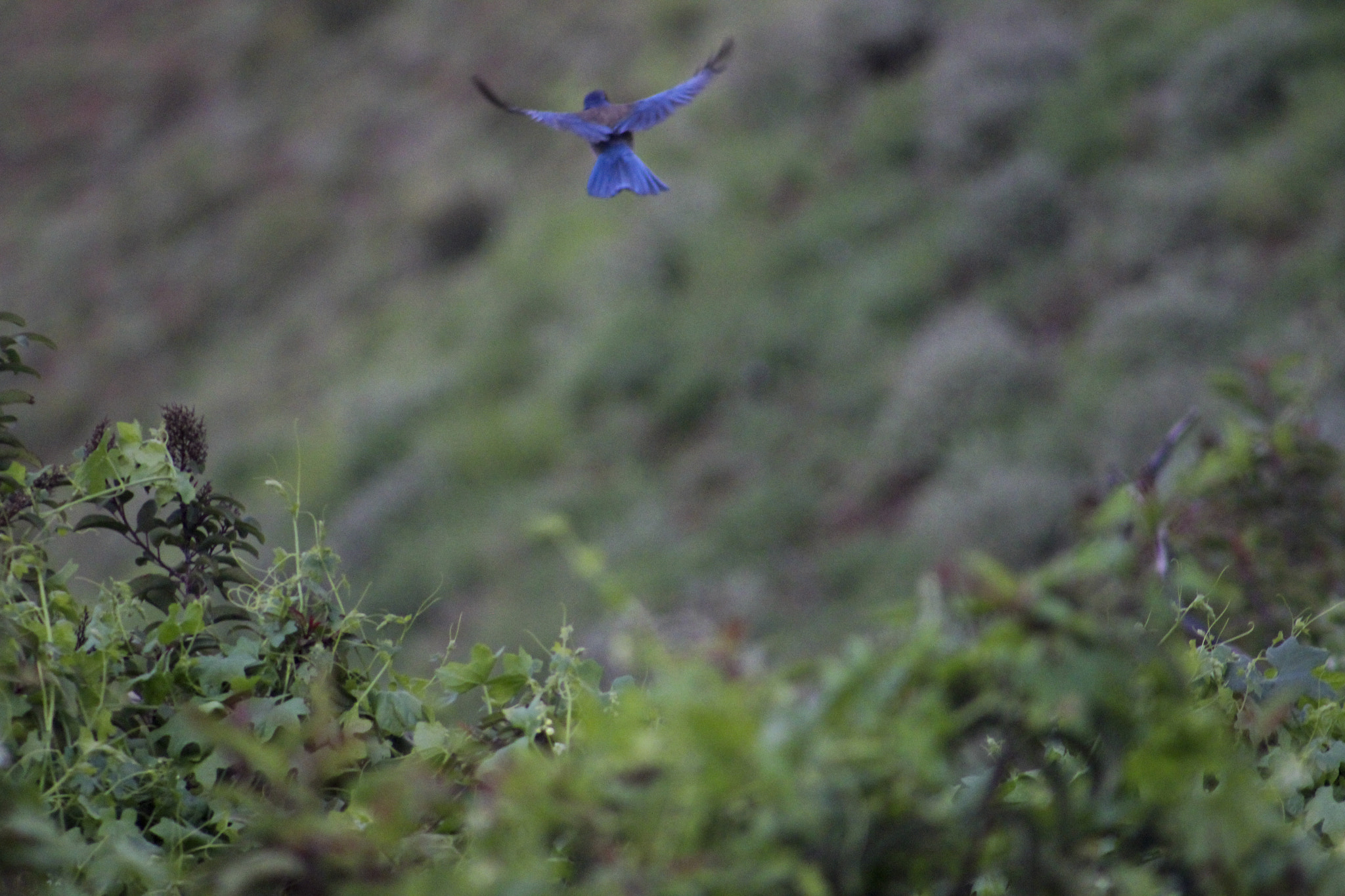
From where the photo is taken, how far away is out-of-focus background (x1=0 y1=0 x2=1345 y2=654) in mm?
6398

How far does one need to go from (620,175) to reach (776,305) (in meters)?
6.39

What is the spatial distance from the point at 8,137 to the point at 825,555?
1733 centimetres

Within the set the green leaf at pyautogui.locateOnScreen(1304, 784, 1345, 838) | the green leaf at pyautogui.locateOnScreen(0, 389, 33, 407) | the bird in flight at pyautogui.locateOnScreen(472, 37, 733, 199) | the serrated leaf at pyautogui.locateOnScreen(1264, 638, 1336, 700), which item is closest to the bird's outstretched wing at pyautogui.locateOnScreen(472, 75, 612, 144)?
the bird in flight at pyautogui.locateOnScreen(472, 37, 733, 199)

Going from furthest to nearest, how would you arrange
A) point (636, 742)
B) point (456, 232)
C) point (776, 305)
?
1. point (456, 232)
2. point (776, 305)
3. point (636, 742)

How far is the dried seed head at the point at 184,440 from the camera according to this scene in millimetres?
1531

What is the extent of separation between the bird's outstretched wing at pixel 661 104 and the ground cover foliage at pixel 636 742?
857 mm

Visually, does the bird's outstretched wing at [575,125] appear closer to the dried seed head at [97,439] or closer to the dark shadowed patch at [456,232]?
the dried seed head at [97,439]

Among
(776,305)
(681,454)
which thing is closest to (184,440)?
(681,454)

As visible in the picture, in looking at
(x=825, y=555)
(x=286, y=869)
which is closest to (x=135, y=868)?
(x=286, y=869)

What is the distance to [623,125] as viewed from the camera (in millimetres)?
1958

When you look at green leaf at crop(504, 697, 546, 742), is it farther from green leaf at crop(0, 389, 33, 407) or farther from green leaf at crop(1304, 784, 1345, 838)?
green leaf at crop(1304, 784, 1345, 838)

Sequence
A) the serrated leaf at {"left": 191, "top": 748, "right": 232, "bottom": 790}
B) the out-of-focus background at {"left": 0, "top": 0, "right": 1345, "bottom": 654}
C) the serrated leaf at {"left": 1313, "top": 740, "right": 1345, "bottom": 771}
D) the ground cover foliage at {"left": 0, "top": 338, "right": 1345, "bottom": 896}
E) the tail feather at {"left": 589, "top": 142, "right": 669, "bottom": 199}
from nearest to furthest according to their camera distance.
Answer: the ground cover foliage at {"left": 0, "top": 338, "right": 1345, "bottom": 896} < the serrated leaf at {"left": 191, "top": 748, "right": 232, "bottom": 790} < the serrated leaf at {"left": 1313, "top": 740, "right": 1345, "bottom": 771} < the tail feather at {"left": 589, "top": 142, "right": 669, "bottom": 199} < the out-of-focus background at {"left": 0, "top": 0, "right": 1345, "bottom": 654}

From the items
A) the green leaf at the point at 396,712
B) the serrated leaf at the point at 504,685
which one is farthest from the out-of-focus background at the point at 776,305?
the green leaf at the point at 396,712

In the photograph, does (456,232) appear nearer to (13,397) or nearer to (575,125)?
(575,125)
